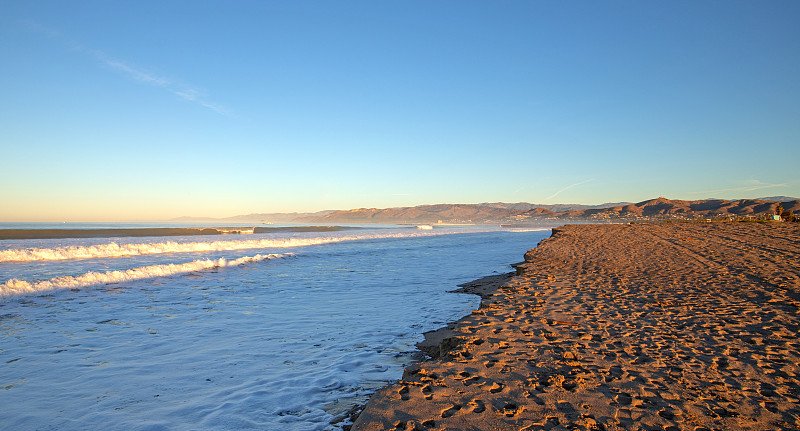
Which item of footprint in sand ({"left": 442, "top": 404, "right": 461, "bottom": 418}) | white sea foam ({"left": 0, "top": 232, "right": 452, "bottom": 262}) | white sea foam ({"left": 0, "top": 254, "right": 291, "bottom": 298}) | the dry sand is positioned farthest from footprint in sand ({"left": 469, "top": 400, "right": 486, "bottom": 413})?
white sea foam ({"left": 0, "top": 232, "right": 452, "bottom": 262})

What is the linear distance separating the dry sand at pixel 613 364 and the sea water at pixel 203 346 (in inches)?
34.3

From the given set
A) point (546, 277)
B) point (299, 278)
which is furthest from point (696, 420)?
point (299, 278)

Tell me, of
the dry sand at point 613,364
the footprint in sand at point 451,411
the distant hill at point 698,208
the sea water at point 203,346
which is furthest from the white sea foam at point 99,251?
the distant hill at point 698,208

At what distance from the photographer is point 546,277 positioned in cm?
1095

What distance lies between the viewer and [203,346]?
18.9 feet

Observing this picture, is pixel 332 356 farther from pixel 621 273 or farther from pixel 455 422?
pixel 621 273

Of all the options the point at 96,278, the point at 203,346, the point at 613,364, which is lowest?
the point at 203,346

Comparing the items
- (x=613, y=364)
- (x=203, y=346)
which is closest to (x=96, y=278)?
(x=203, y=346)

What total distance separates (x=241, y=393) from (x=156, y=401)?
83cm

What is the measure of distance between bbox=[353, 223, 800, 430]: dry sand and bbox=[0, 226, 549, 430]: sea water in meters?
0.87

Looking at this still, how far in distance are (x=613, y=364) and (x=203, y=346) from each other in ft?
18.6

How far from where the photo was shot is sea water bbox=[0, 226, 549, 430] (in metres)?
3.75

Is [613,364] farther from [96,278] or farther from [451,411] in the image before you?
[96,278]

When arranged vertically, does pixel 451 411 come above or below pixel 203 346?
above
